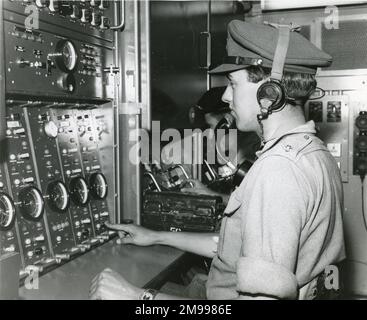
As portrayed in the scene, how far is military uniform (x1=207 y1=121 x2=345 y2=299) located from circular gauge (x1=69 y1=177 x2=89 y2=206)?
33.1 inches

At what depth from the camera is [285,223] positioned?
122 centimetres

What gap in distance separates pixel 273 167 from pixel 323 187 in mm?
218

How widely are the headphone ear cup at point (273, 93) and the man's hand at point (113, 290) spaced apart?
0.78 metres

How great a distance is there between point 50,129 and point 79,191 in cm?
37

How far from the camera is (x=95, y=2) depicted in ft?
7.34

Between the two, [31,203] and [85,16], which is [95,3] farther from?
[31,203]

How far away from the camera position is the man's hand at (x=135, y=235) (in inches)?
86.7

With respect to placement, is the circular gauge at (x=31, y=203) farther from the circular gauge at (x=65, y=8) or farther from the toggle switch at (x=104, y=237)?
the circular gauge at (x=65, y=8)

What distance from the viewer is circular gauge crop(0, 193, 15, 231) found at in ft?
5.49

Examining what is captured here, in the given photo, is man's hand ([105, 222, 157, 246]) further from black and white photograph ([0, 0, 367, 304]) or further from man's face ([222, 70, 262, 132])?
man's face ([222, 70, 262, 132])

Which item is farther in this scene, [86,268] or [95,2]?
[95,2]

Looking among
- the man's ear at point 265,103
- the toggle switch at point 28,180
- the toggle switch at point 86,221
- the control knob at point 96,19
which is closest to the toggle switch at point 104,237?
the toggle switch at point 86,221
